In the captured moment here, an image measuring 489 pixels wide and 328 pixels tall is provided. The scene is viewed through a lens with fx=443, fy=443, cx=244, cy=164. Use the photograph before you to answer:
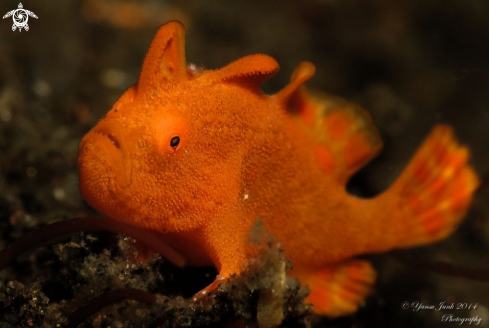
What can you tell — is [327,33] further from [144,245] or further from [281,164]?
[144,245]

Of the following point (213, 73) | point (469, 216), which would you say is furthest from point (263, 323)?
Answer: point (469, 216)

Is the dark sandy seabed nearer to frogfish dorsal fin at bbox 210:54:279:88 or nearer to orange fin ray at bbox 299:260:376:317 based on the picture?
orange fin ray at bbox 299:260:376:317

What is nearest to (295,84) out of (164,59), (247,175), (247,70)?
(247,70)

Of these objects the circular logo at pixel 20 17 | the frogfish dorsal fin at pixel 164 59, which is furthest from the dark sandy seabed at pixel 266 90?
the frogfish dorsal fin at pixel 164 59

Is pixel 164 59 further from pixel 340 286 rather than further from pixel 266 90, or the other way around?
pixel 266 90

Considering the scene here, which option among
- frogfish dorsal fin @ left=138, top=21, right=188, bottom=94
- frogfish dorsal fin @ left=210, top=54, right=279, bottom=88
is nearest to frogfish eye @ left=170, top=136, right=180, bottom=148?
frogfish dorsal fin @ left=138, top=21, right=188, bottom=94
